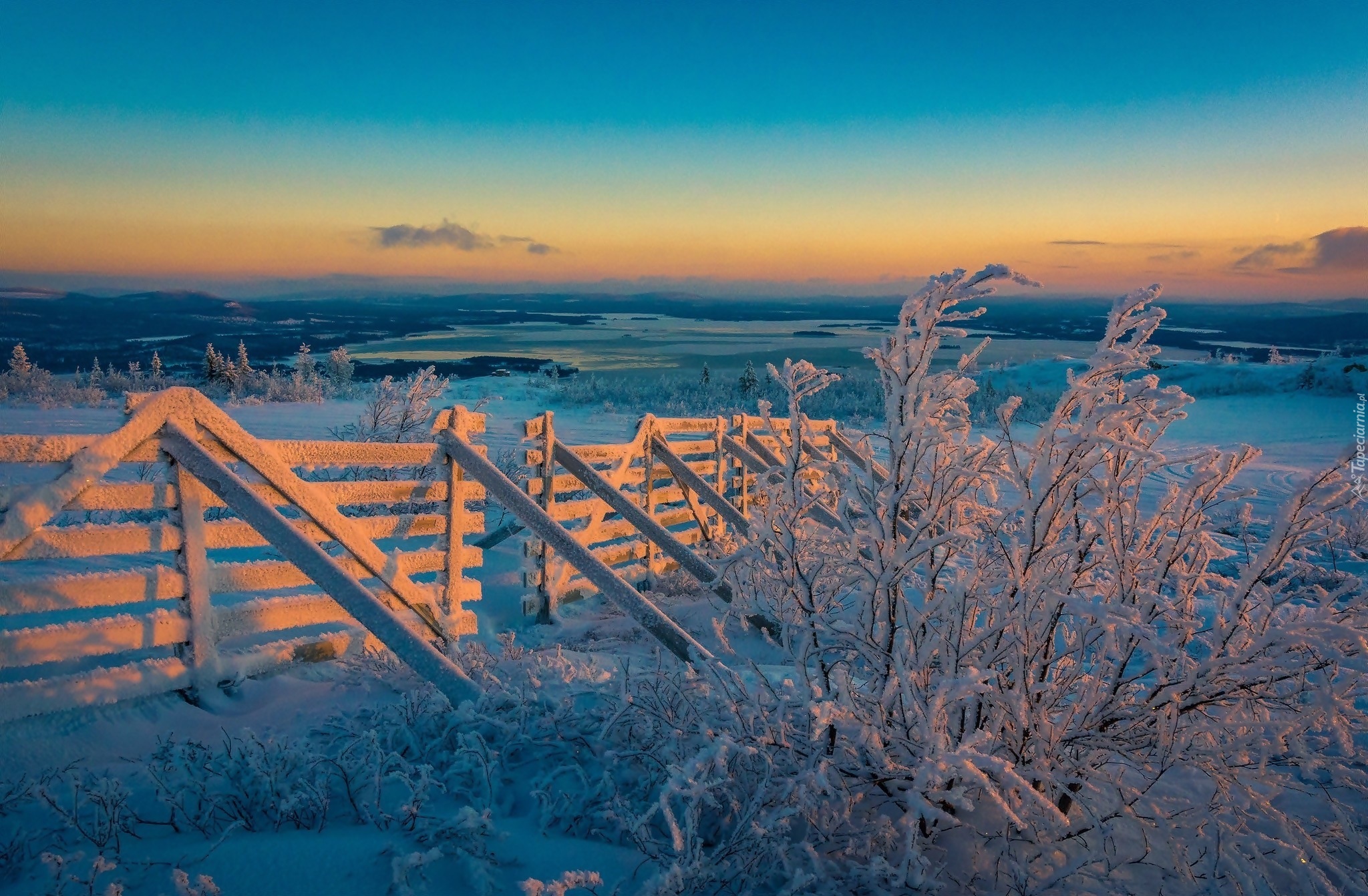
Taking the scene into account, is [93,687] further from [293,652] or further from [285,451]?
[285,451]

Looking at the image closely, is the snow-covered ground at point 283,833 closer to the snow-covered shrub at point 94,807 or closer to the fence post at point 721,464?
the snow-covered shrub at point 94,807

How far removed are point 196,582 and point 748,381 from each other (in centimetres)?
3250

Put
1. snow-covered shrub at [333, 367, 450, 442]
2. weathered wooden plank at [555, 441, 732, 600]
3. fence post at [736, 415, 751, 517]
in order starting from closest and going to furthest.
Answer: weathered wooden plank at [555, 441, 732, 600] < fence post at [736, 415, 751, 517] < snow-covered shrub at [333, 367, 450, 442]

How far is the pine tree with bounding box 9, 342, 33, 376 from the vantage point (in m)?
21.8

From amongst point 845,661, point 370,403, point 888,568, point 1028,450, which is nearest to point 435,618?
point 845,661

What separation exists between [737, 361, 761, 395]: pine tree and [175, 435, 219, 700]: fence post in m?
30.8

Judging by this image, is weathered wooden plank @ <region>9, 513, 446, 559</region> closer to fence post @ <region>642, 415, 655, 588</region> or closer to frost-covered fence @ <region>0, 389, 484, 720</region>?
frost-covered fence @ <region>0, 389, 484, 720</region>

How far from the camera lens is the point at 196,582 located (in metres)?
3.93

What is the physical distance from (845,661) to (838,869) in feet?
2.32

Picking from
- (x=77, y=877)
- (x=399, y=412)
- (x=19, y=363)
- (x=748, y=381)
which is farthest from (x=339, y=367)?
(x=77, y=877)

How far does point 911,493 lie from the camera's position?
2.71m

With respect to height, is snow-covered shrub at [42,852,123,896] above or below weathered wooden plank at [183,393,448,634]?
below

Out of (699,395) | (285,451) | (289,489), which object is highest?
(285,451)

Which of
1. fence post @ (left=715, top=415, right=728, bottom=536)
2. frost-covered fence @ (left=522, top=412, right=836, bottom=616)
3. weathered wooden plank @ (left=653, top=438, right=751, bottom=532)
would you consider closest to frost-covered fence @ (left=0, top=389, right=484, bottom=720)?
frost-covered fence @ (left=522, top=412, right=836, bottom=616)
